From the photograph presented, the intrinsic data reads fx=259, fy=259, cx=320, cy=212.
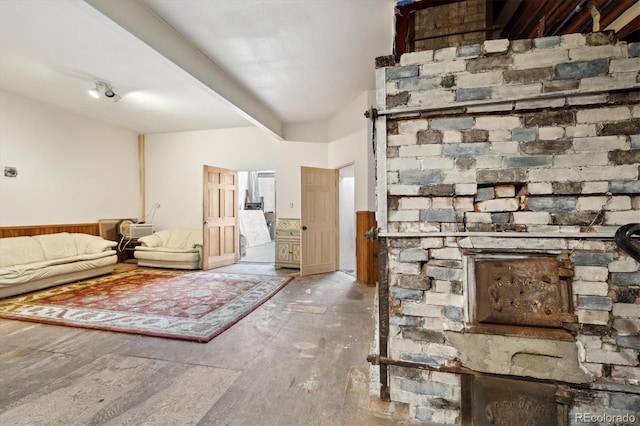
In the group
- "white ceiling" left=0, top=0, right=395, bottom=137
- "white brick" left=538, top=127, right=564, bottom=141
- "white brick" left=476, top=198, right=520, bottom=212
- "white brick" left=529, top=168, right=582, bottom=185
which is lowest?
"white brick" left=476, top=198, right=520, bottom=212

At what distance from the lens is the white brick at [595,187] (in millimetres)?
1234

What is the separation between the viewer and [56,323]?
8.66ft

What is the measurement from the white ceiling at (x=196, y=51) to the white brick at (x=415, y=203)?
80.1 inches

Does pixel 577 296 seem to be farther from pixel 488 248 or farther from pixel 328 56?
pixel 328 56

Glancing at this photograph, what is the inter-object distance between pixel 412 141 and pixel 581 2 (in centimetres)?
141

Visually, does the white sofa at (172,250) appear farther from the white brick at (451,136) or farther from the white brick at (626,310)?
the white brick at (626,310)

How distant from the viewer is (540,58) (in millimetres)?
1288

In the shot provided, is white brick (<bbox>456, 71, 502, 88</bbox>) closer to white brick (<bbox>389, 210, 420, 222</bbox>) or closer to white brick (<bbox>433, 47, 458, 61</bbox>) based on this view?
white brick (<bbox>433, 47, 458, 61</bbox>)

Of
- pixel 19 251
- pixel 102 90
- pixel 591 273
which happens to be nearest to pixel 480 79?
pixel 591 273

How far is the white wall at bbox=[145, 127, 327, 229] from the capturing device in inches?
220

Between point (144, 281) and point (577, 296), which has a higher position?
point (577, 296)

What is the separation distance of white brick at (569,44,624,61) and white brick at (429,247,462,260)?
1092 millimetres

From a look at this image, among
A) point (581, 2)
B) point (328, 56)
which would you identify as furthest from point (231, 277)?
point (581, 2)

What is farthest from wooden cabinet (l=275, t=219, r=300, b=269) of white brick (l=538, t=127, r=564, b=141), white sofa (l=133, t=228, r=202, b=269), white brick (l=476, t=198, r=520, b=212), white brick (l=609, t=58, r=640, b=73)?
white brick (l=609, t=58, r=640, b=73)
